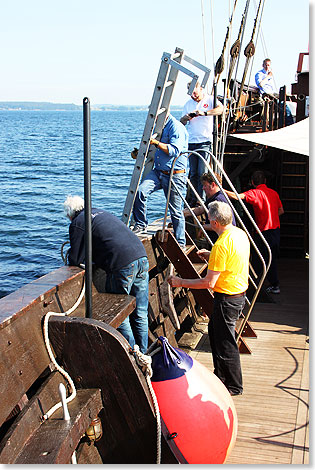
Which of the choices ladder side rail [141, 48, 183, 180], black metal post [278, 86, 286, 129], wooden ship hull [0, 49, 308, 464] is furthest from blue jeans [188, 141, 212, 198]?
wooden ship hull [0, 49, 308, 464]

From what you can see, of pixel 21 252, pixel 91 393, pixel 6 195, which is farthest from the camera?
pixel 6 195

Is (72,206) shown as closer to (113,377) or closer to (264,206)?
(113,377)

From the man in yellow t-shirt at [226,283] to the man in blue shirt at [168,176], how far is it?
1472 mm

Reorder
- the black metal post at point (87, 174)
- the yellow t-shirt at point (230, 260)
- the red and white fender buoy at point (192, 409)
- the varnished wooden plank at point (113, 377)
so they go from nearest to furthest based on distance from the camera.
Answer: the black metal post at point (87, 174) < the varnished wooden plank at point (113, 377) < the red and white fender buoy at point (192, 409) < the yellow t-shirt at point (230, 260)

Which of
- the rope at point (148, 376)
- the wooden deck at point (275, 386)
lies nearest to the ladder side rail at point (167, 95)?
the wooden deck at point (275, 386)

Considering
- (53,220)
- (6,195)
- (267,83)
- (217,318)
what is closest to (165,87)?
(217,318)

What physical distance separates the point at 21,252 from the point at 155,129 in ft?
35.8

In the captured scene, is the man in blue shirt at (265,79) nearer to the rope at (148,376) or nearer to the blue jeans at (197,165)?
the blue jeans at (197,165)

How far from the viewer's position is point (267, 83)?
15.6 meters

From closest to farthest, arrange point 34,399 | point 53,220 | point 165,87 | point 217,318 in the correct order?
point 34,399
point 217,318
point 165,87
point 53,220

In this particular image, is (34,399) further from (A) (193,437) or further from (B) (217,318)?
(B) (217,318)

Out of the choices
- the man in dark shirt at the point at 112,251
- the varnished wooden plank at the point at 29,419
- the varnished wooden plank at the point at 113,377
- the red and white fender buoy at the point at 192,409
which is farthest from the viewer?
the man in dark shirt at the point at 112,251

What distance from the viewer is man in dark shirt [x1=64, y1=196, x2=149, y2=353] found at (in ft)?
15.6

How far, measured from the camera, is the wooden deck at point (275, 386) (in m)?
4.80
